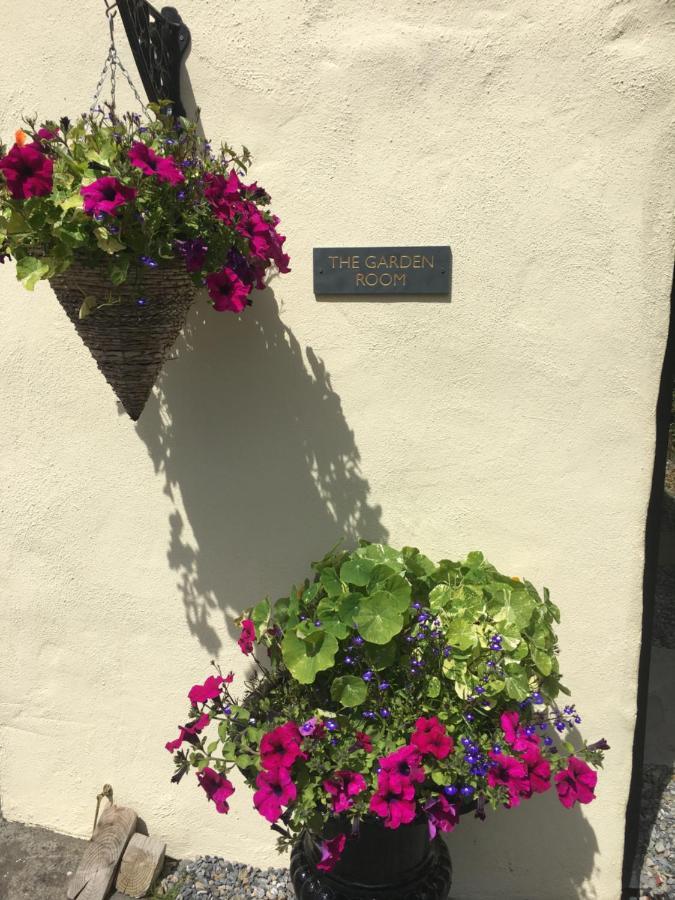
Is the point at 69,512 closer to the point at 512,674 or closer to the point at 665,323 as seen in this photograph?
the point at 512,674

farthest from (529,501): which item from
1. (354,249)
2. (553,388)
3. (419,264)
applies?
(354,249)

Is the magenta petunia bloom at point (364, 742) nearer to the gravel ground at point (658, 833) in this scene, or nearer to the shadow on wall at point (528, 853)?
the shadow on wall at point (528, 853)

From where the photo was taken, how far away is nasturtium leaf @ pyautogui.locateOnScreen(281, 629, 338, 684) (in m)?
1.95

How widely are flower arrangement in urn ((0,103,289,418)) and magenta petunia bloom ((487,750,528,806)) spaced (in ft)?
4.52

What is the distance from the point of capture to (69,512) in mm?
2605

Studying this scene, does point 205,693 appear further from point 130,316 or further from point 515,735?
point 130,316

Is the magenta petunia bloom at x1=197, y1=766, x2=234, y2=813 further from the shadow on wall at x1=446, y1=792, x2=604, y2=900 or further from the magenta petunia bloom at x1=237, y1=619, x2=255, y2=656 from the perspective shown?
the shadow on wall at x1=446, y1=792, x2=604, y2=900

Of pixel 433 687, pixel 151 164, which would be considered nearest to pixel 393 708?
pixel 433 687

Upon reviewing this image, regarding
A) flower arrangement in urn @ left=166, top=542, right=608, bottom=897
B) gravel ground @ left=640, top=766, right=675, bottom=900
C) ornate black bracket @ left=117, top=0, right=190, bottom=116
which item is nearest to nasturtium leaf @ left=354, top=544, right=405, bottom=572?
flower arrangement in urn @ left=166, top=542, right=608, bottom=897

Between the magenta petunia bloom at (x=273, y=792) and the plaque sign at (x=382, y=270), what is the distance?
140cm

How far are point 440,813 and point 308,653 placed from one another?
0.53 meters

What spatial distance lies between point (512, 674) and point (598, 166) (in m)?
1.46

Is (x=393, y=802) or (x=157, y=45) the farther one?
(x=157, y=45)

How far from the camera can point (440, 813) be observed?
1867mm
